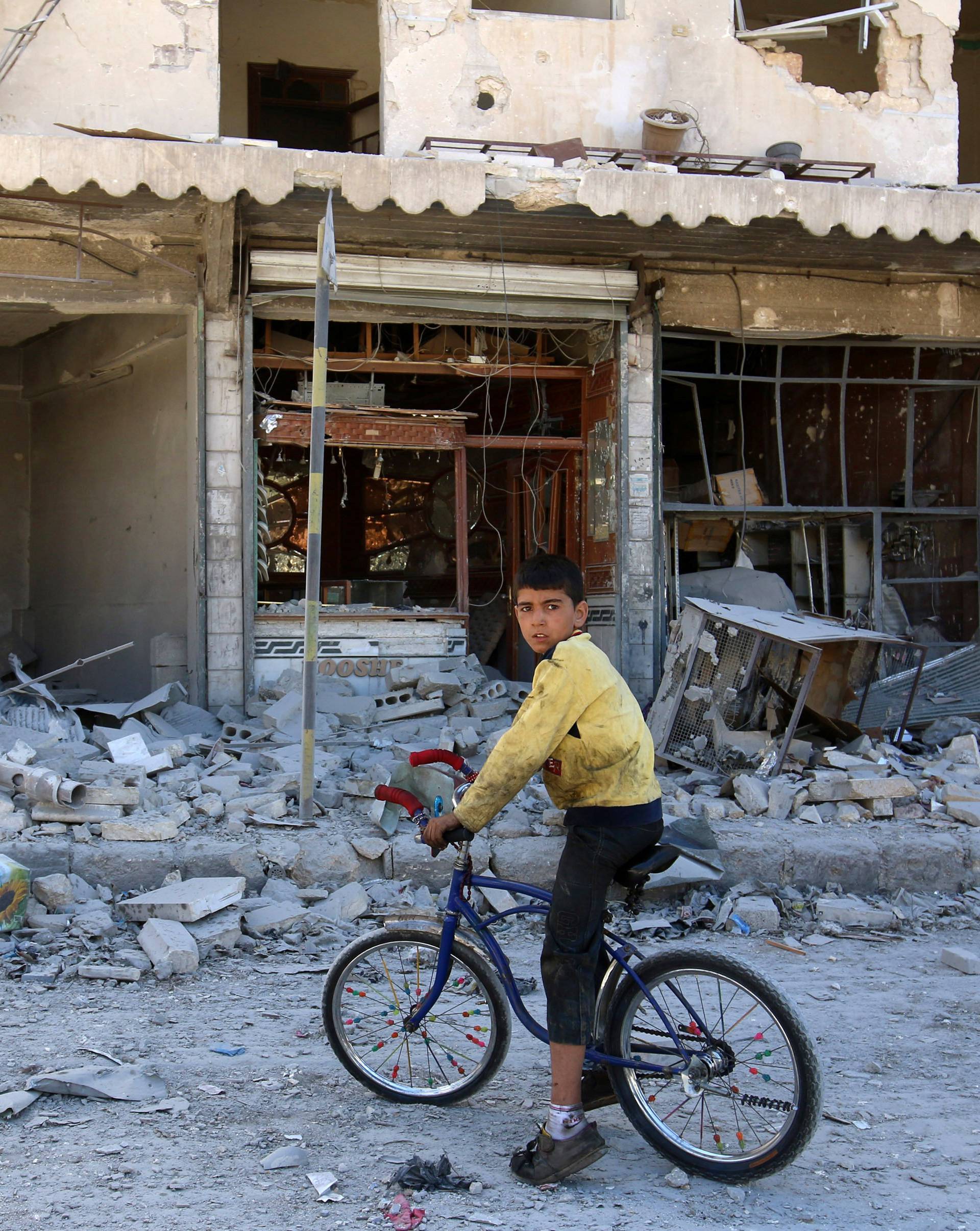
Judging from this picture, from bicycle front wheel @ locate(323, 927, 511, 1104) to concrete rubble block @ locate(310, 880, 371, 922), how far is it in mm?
1766

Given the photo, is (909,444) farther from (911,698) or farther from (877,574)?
(911,698)

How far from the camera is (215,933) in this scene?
491 cm

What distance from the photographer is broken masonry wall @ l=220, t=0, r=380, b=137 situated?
35.9ft

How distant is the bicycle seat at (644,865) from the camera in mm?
3033

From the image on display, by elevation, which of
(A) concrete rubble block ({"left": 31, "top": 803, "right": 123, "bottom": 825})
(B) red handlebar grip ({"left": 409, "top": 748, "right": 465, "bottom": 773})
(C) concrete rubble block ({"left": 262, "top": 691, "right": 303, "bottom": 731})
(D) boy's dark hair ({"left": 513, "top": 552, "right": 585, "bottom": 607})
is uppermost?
(D) boy's dark hair ({"left": 513, "top": 552, "right": 585, "bottom": 607})

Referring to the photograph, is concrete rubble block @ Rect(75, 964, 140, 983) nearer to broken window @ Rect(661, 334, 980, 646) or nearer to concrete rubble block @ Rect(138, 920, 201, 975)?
concrete rubble block @ Rect(138, 920, 201, 975)

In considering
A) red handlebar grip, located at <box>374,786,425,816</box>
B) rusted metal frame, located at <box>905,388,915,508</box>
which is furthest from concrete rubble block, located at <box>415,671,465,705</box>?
red handlebar grip, located at <box>374,786,425,816</box>

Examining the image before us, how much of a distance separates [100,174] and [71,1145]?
5726mm

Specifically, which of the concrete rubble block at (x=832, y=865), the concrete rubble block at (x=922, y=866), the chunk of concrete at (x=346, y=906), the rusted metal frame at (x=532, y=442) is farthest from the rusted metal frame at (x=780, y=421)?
the chunk of concrete at (x=346, y=906)

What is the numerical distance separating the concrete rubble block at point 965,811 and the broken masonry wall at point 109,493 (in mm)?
5872

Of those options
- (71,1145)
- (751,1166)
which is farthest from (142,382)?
(751,1166)

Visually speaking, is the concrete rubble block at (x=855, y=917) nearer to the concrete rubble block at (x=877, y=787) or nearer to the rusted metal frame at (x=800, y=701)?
the concrete rubble block at (x=877, y=787)

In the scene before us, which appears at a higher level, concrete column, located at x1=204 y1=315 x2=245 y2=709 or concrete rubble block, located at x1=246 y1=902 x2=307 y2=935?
concrete column, located at x1=204 y1=315 x2=245 y2=709

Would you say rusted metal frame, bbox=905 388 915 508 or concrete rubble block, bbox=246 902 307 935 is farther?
rusted metal frame, bbox=905 388 915 508
